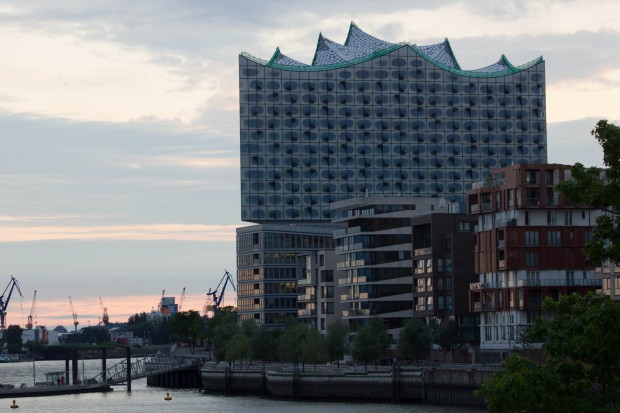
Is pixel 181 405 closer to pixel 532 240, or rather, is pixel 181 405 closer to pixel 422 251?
pixel 532 240

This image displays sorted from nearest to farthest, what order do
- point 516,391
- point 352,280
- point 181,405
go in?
point 516,391 → point 181,405 → point 352,280

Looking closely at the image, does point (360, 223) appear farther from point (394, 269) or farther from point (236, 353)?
point (236, 353)

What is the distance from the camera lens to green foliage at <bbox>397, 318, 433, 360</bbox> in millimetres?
157250

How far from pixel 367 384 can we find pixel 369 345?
18.4 m

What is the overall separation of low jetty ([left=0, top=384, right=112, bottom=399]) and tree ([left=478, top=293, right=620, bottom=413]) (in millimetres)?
138980

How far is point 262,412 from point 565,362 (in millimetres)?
96496

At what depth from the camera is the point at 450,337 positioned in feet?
527

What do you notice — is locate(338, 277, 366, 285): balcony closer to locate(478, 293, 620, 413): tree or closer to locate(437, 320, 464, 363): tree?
locate(437, 320, 464, 363): tree

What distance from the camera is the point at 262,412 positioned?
12900 centimetres

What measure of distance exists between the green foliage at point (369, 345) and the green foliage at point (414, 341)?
2.14 meters

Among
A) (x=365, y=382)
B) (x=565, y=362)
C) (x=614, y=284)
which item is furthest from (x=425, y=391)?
(x=565, y=362)

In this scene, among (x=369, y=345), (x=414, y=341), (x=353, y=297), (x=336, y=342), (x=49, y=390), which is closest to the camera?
(x=414, y=341)

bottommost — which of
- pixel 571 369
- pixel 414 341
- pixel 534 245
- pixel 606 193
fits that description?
pixel 414 341

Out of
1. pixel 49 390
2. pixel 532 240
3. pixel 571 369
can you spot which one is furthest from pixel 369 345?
pixel 571 369
